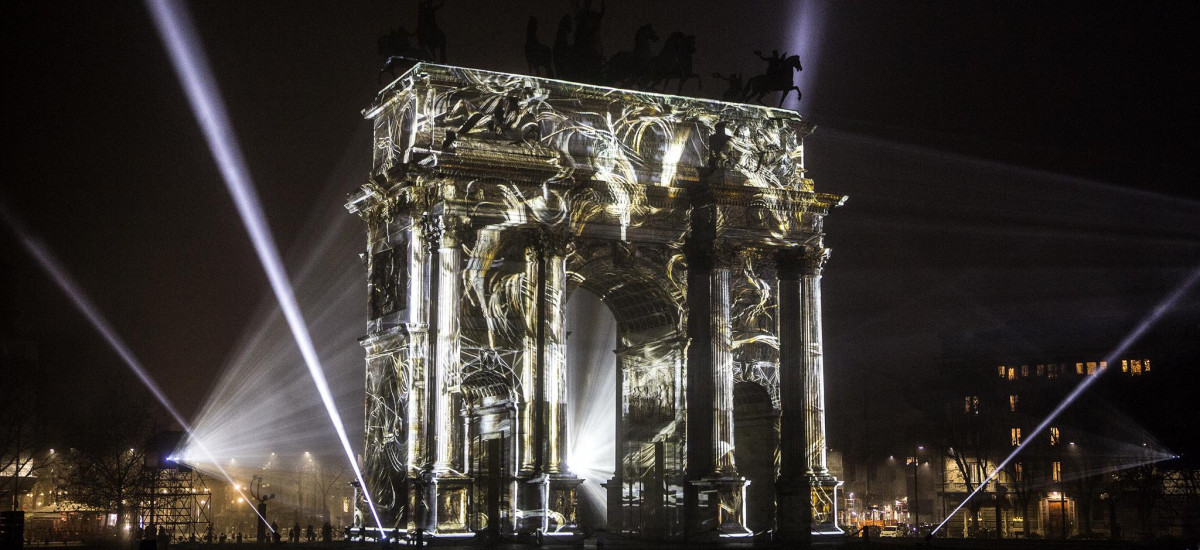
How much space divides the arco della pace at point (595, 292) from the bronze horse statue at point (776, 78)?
85 centimetres

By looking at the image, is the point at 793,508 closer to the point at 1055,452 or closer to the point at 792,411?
the point at 792,411

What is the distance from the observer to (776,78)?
→ 4544cm

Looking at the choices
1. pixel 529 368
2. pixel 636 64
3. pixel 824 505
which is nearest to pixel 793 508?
pixel 824 505

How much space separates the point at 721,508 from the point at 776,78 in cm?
1406

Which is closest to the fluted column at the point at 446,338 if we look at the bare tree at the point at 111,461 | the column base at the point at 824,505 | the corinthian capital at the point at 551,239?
the corinthian capital at the point at 551,239

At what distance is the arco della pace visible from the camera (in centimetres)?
3950

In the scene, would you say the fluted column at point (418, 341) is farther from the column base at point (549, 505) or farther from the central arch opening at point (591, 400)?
the central arch opening at point (591, 400)

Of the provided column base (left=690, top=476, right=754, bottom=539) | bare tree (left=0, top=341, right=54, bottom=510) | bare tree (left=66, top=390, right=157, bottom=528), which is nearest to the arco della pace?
column base (left=690, top=476, right=754, bottom=539)

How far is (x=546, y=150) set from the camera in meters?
41.6

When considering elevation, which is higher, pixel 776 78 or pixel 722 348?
pixel 776 78

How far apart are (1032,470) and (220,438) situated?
140 ft

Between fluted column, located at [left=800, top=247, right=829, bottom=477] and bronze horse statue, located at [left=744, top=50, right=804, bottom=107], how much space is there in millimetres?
5426

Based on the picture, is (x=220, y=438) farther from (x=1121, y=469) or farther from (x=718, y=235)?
(x=1121, y=469)

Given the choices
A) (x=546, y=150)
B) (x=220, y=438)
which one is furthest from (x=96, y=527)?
(x=546, y=150)
